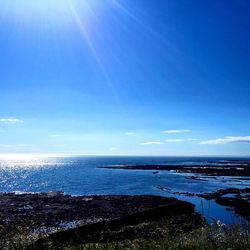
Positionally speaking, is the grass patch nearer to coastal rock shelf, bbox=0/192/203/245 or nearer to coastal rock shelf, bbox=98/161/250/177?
coastal rock shelf, bbox=0/192/203/245

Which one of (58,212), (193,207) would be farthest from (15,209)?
(193,207)

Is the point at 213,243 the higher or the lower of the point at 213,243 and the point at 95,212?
the higher

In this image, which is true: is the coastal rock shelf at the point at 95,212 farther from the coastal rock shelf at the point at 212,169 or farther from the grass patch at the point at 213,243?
the coastal rock shelf at the point at 212,169

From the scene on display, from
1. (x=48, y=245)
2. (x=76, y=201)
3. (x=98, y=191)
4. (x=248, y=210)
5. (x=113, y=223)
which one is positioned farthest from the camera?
(x=98, y=191)

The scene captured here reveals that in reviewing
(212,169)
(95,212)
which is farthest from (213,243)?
(212,169)

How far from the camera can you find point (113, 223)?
29.0 metres

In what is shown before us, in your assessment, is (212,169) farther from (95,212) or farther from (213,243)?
(213,243)

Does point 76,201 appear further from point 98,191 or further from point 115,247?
point 115,247

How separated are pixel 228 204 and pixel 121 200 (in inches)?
595

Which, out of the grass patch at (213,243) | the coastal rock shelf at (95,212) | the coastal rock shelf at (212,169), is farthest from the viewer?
the coastal rock shelf at (212,169)

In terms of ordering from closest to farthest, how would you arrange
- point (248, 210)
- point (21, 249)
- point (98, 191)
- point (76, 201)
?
1. point (21, 249)
2. point (248, 210)
3. point (76, 201)
4. point (98, 191)

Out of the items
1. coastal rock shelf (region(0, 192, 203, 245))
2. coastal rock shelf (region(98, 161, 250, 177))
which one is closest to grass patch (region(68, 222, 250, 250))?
coastal rock shelf (region(0, 192, 203, 245))

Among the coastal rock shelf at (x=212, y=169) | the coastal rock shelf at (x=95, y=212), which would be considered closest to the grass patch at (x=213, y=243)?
the coastal rock shelf at (x=95, y=212)

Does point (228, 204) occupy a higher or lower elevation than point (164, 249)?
lower
